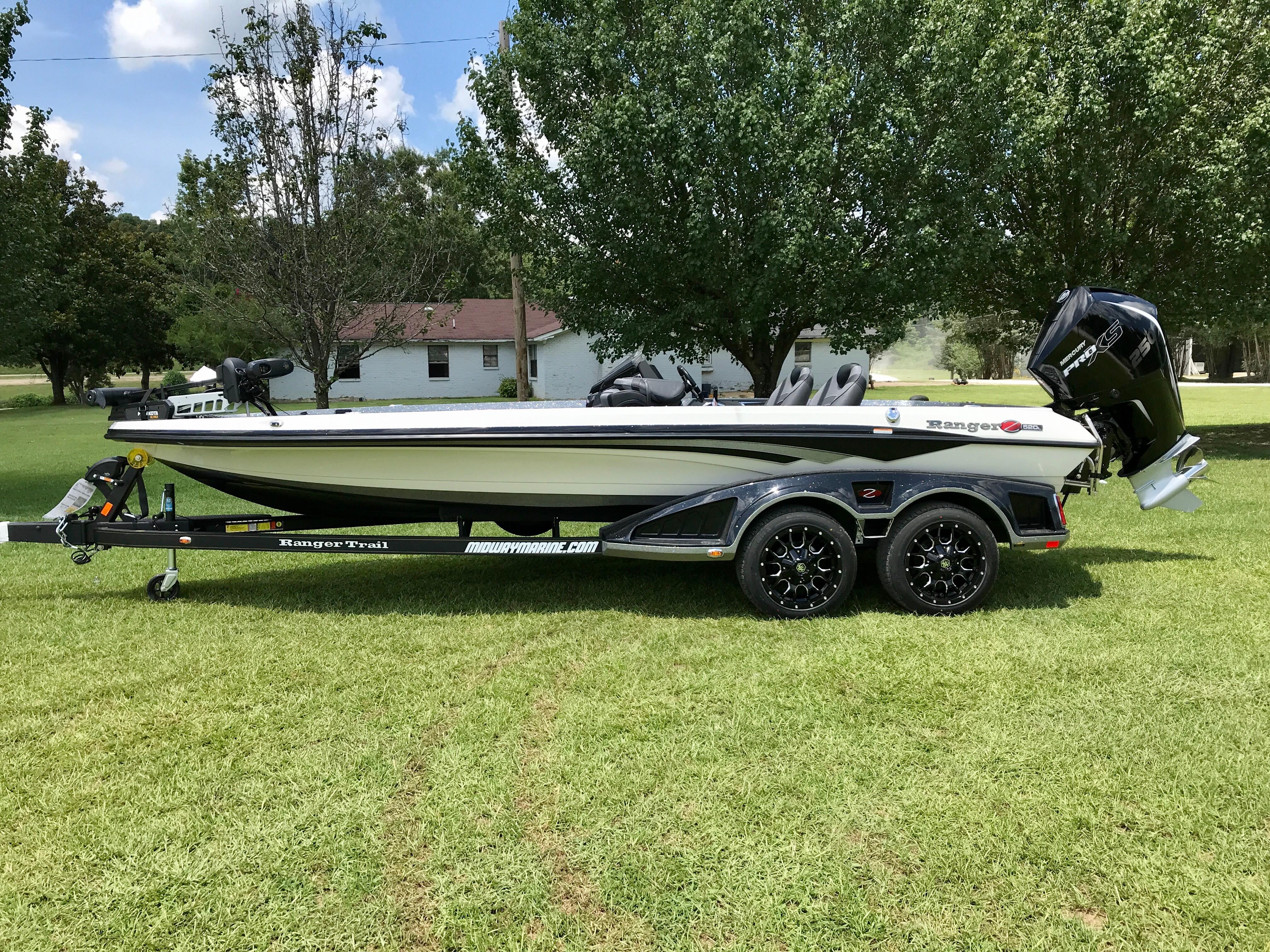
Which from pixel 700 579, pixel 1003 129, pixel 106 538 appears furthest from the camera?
pixel 1003 129

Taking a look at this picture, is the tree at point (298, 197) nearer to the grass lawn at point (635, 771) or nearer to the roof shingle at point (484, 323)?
the grass lawn at point (635, 771)

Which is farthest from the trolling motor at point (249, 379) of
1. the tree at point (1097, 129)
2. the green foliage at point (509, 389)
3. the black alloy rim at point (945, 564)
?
the green foliage at point (509, 389)

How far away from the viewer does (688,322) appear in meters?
11.7

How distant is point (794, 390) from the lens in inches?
199

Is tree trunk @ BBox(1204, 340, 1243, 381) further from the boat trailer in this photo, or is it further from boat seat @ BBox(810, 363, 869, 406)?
the boat trailer

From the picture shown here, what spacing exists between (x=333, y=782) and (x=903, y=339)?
10579 mm

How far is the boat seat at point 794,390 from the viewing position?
197 inches

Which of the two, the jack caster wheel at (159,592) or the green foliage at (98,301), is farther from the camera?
the green foliage at (98,301)

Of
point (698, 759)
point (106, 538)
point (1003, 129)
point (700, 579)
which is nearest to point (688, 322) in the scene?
point (1003, 129)

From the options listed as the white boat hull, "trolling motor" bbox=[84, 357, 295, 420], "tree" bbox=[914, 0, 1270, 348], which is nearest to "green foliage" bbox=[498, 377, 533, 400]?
"tree" bbox=[914, 0, 1270, 348]

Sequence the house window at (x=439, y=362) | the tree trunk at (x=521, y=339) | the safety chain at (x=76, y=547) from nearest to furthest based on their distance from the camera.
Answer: the safety chain at (x=76, y=547) < the tree trunk at (x=521, y=339) < the house window at (x=439, y=362)

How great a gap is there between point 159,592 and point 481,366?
24.6 metres

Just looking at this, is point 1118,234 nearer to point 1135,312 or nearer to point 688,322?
point 688,322

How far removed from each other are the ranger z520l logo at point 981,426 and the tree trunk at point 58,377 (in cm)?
3854
